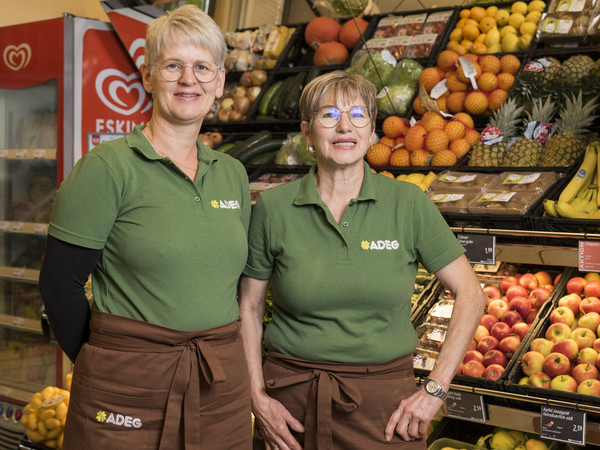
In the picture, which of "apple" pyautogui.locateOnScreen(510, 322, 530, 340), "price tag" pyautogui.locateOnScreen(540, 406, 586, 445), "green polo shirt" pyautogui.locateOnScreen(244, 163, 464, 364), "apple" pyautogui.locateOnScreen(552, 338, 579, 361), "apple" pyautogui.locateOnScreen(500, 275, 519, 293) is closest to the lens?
"green polo shirt" pyautogui.locateOnScreen(244, 163, 464, 364)

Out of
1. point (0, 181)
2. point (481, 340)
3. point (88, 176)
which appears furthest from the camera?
point (0, 181)

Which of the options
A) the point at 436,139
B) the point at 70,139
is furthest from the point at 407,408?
the point at 70,139

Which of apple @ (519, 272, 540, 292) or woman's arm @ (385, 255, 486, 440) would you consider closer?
woman's arm @ (385, 255, 486, 440)

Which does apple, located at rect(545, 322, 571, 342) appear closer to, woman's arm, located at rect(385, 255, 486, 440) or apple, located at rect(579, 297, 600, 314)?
apple, located at rect(579, 297, 600, 314)

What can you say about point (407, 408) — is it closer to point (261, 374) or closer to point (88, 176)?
point (261, 374)

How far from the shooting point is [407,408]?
5.52 feet

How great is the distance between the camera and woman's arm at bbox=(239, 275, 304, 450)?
1.73 meters

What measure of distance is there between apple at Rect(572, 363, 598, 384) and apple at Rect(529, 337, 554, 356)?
116 millimetres

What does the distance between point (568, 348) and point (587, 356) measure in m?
0.07

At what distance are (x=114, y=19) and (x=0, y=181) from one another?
4.29ft

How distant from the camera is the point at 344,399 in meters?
1.67

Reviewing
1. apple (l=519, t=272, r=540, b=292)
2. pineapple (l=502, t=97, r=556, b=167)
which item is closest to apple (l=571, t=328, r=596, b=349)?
apple (l=519, t=272, r=540, b=292)

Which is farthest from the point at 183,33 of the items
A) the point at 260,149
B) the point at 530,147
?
the point at 260,149

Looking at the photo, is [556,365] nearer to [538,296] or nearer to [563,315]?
[563,315]
